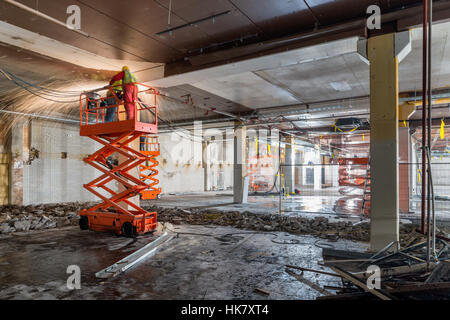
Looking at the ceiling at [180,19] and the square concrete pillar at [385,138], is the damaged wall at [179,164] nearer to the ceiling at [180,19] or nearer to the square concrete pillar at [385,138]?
the ceiling at [180,19]

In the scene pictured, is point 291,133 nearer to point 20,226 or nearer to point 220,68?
point 220,68

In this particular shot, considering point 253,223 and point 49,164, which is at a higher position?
point 49,164

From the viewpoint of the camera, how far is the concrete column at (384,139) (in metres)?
5.72

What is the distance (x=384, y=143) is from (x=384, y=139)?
8 cm

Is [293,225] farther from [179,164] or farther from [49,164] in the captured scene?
[179,164]

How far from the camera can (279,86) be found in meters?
10.7

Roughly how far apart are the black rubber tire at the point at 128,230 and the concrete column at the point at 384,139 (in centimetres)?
558

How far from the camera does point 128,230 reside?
7340mm

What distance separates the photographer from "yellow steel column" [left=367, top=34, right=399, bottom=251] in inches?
225

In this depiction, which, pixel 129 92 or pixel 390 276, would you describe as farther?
pixel 129 92

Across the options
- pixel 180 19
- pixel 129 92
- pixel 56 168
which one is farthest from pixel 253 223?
pixel 56 168

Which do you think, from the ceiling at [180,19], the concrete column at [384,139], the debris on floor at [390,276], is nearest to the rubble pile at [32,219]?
the ceiling at [180,19]

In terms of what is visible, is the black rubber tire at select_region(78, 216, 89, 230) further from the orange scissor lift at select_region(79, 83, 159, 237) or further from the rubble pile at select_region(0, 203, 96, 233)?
the rubble pile at select_region(0, 203, 96, 233)

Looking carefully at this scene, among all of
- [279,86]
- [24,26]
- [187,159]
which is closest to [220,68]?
[279,86]
